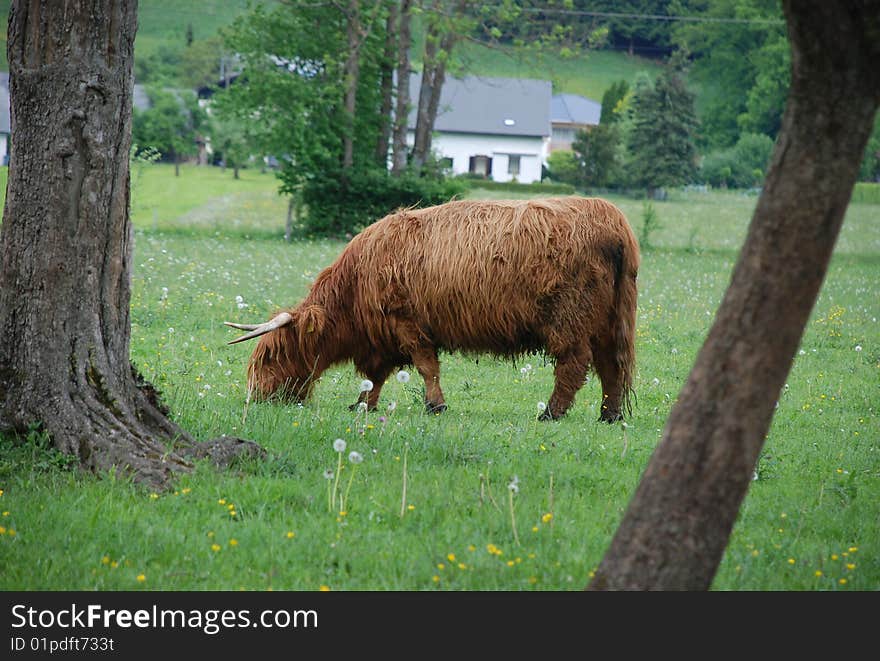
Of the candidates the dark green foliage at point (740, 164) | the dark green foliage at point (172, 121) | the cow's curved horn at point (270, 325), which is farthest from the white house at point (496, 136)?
the cow's curved horn at point (270, 325)

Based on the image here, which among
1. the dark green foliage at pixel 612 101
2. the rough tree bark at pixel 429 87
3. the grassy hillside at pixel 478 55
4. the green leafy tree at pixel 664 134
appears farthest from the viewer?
the dark green foliage at pixel 612 101

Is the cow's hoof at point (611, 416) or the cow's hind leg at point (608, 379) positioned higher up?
the cow's hind leg at point (608, 379)

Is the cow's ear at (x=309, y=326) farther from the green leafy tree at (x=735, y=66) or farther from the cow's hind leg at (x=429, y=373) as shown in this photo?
the green leafy tree at (x=735, y=66)

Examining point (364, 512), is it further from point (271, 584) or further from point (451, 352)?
point (451, 352)

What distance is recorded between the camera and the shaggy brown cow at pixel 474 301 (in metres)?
8.87

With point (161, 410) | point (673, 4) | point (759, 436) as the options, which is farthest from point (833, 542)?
point (673, 4)

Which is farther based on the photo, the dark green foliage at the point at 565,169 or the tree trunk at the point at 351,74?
the dark green foliage at the point at 565,169

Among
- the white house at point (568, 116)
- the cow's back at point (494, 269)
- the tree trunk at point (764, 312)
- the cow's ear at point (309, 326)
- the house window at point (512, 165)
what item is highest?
the tree trunk at point (764, 312)

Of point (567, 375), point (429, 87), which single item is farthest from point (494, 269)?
point (429, 87)

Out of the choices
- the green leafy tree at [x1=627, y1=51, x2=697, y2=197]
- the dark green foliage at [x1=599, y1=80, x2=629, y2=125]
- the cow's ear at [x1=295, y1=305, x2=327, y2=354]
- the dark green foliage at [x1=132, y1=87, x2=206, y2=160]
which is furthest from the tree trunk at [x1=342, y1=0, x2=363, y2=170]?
the dark green foliage at [x1=599, y1=80, x2=629, y2=125]

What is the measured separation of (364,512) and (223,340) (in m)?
7.49

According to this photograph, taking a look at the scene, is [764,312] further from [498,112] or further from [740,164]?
[498,112]

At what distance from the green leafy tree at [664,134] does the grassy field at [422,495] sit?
180 ft

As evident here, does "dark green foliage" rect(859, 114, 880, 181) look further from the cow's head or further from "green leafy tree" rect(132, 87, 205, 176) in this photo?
"green leafy tree" rect(132, 87, 205, 176)
